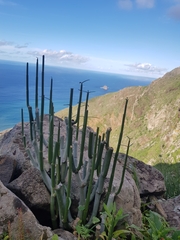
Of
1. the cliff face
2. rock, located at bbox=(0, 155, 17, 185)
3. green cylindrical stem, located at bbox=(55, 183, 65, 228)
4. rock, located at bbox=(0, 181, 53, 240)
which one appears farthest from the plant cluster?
the cliff face

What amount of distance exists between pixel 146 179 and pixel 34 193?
1.86 metres

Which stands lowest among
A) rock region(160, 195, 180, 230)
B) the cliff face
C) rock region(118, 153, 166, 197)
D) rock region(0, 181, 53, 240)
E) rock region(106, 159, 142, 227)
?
the cliff face

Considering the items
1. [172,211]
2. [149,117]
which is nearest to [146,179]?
[172,211]

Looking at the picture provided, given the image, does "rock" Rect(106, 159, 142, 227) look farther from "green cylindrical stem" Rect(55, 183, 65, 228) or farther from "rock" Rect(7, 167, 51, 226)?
→ "rock" Rect(7, 167, 51, 226)

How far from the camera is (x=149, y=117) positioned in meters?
44.2

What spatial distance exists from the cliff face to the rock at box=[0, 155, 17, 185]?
29020 mm

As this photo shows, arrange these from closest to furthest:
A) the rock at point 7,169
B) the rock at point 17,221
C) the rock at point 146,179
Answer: the rock at point 17,221, the rock at point 7,169, the rock at point 146,179

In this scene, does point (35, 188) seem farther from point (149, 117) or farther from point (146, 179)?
point (149, 117)

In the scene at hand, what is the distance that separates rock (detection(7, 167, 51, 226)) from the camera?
2500 millimetres

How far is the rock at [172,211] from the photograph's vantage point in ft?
10.1

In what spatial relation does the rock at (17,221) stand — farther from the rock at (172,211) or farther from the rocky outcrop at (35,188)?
the rock at (172,211)

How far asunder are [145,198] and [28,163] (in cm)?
165

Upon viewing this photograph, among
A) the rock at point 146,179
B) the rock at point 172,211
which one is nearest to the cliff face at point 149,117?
the rock at point 146,179

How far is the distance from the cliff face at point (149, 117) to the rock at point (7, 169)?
29020 mm
